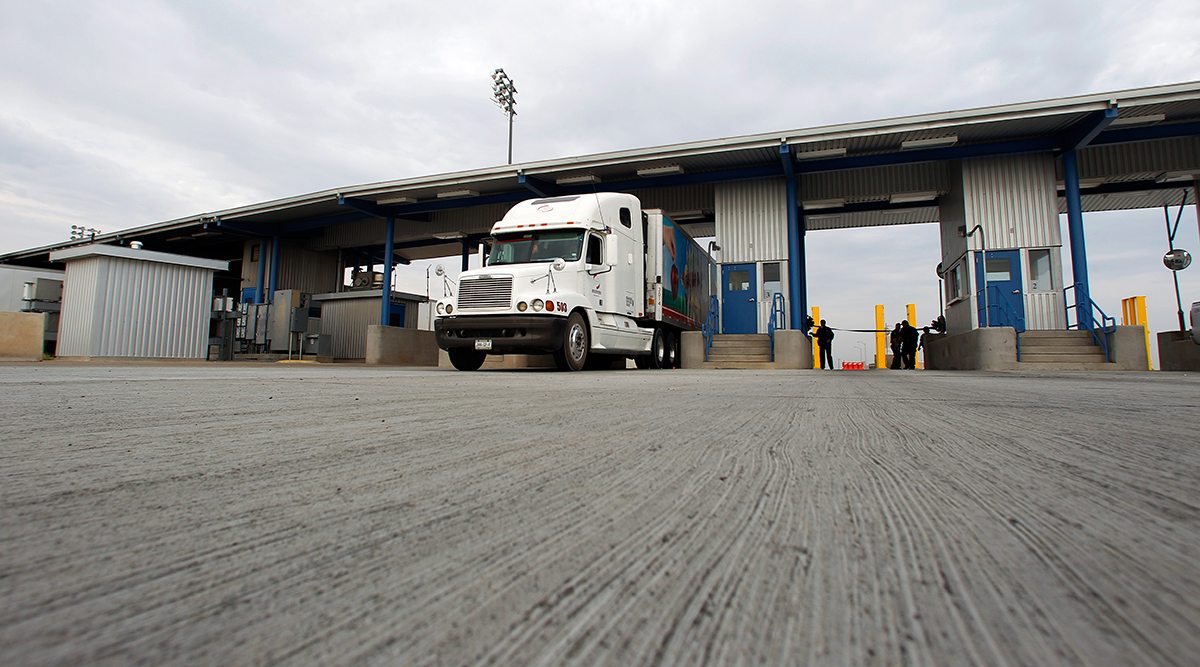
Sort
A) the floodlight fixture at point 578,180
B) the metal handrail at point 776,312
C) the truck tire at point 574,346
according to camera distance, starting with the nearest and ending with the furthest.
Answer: the truck tire at point 574,346 → the metal handrail at point 776,312 → the floodlight fixture at point 578,180

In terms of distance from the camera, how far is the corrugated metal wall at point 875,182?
55.7 ft

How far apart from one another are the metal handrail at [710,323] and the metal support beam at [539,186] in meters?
6.00

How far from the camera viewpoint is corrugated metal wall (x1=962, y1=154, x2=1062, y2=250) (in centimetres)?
1483

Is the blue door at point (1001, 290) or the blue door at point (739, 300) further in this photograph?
the blue door at point (739, 300)

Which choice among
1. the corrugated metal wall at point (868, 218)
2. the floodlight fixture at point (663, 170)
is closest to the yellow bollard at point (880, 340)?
the corrugated metal wall at point (868, 218)

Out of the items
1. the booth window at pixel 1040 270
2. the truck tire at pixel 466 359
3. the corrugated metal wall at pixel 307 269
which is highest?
the corrugated metal wall at pixel 307 269

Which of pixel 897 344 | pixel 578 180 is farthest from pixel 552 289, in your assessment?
pixel 897 344

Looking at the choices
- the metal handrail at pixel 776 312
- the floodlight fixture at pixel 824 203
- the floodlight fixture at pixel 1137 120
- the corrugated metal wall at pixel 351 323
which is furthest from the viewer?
the corrugated metal wall at pixel 351 323

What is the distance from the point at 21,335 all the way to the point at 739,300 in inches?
675

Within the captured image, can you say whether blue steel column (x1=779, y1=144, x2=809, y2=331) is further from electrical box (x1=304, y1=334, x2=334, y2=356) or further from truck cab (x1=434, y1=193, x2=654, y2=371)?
electrical box (x1=304, y1=334, x2=334, y2=356)

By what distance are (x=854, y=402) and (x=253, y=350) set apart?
80.9 feet

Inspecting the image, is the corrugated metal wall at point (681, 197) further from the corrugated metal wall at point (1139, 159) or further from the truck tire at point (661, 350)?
the corrugated metal wall at point (1139, 159)

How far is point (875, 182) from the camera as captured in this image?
17438 mm

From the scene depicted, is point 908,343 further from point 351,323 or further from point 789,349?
point 351,323
